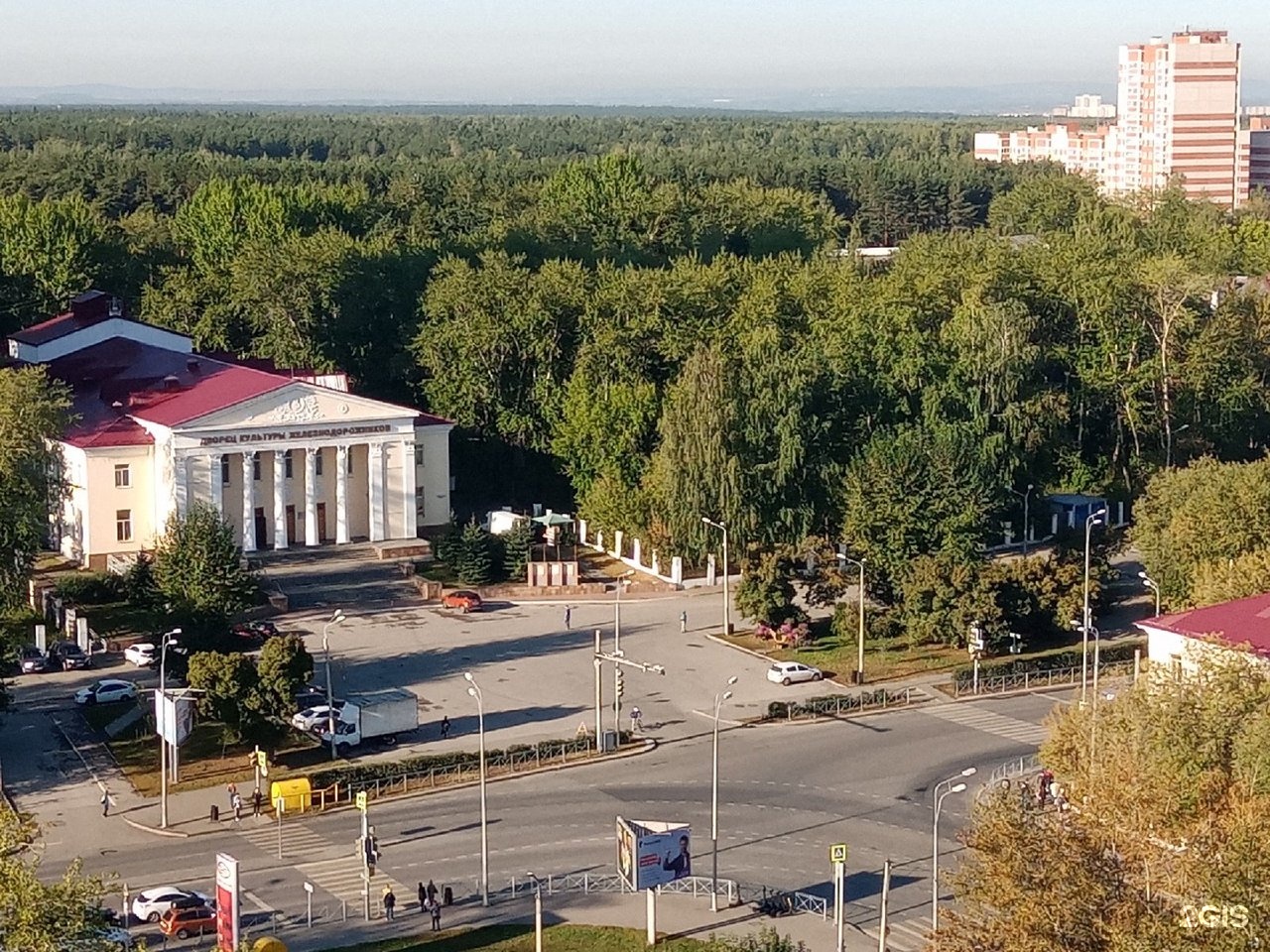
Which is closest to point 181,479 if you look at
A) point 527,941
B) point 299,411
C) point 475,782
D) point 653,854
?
point 299,411

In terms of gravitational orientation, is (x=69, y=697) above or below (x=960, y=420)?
below

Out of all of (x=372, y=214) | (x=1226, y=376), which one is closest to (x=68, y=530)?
(x=1226, y=376)

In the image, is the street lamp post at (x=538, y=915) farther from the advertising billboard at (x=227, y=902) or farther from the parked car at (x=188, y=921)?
the parked car at (x=188, y=921)

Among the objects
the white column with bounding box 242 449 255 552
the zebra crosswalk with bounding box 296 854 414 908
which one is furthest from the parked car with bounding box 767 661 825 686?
the white column with bounding box 242 449 255 552

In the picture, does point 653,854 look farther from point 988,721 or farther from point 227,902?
point 988,721

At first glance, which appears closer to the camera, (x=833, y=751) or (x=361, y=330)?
(x=833, y=751)

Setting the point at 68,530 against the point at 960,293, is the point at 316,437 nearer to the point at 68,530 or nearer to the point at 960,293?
the point at 68,530

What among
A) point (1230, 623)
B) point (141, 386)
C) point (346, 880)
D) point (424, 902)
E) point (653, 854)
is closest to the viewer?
point (653, 854)
